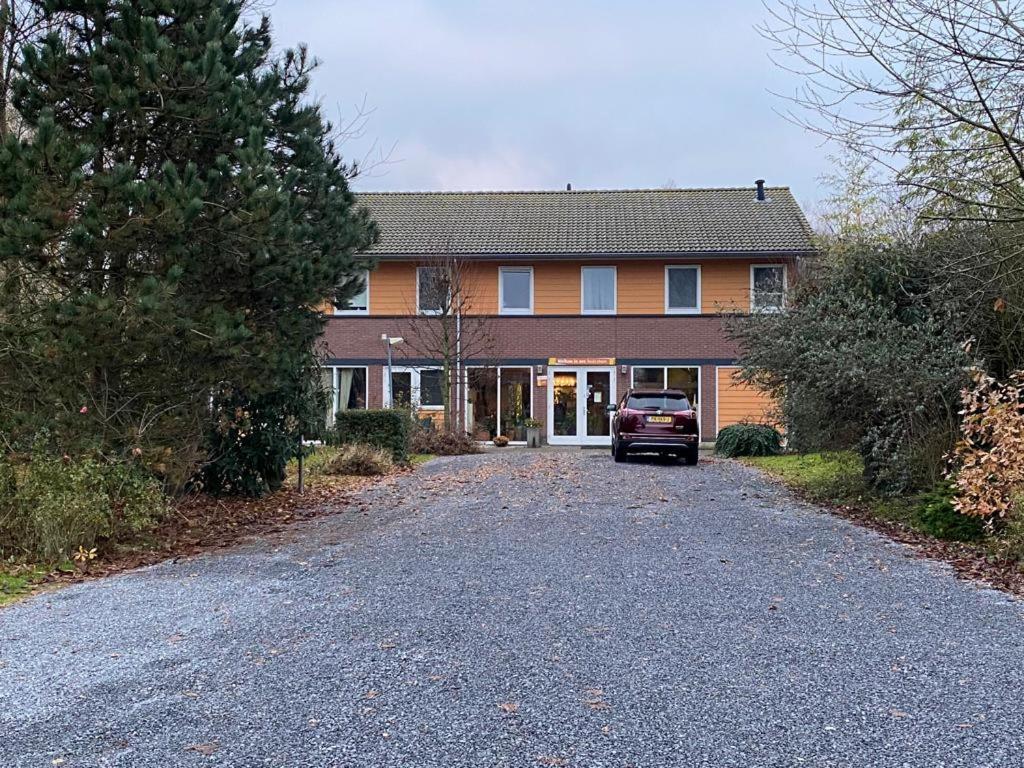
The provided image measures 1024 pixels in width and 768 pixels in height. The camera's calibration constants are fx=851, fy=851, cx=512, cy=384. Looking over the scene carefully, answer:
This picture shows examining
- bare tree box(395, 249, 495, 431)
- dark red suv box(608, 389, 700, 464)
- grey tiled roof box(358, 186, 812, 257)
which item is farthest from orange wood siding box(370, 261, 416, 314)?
dark red suv box(608, 389, 700, 464)

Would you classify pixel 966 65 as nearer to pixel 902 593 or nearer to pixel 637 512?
pixel 902 593

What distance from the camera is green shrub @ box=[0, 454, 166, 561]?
7.61 m

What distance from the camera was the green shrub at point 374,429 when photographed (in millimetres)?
17391

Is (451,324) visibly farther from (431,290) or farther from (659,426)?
(659,426)

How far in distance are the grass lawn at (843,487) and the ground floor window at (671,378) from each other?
24.5 ft

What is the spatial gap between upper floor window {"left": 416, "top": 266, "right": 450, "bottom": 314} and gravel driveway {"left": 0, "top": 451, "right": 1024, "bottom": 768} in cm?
1581

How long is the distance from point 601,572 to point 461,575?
1149 mm

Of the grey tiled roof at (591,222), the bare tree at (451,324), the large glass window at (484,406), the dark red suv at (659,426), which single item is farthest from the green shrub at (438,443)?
the grey tiled roof at (591,222)

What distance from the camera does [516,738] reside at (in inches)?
142

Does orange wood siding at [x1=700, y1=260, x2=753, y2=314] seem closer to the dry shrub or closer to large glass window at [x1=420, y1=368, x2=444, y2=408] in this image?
large glass window at [x1=420, y1=368, x2=444, y2=408]

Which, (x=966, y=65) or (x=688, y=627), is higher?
Result: (x=966, y=65)

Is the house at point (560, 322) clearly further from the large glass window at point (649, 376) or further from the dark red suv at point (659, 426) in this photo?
the dark red suv at point (659, 426)

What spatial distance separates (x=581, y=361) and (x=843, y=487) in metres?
13.1

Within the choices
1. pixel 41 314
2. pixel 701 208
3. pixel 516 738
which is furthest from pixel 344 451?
pixel 701 208
